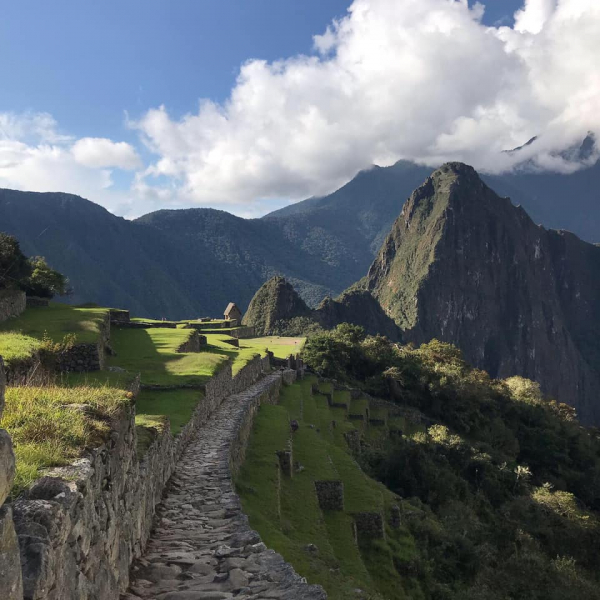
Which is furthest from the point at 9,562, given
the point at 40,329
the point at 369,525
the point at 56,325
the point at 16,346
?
the point at 56,325

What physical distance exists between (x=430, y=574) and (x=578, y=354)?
182377 mm

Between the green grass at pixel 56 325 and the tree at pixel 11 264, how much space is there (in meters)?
1.93

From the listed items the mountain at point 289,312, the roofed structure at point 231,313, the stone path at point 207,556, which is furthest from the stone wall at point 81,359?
the mountain at point 289,312

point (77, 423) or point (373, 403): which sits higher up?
point (77, 423)

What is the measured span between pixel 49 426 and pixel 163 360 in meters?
14.5

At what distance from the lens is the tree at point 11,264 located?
21.8m

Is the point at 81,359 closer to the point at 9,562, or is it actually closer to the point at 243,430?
the point at 243,430

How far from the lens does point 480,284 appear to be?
512 feet

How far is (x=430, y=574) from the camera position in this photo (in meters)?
12.2

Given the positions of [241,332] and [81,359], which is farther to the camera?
[241,332]

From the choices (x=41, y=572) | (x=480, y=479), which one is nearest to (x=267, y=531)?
(x=41, y=572)

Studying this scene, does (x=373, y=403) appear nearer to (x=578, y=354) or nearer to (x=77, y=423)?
(x=77, y=423)

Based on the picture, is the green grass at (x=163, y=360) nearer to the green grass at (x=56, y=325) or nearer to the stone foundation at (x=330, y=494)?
the green grass at (x=56, y=325)

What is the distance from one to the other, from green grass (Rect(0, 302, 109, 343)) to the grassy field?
6413mm
